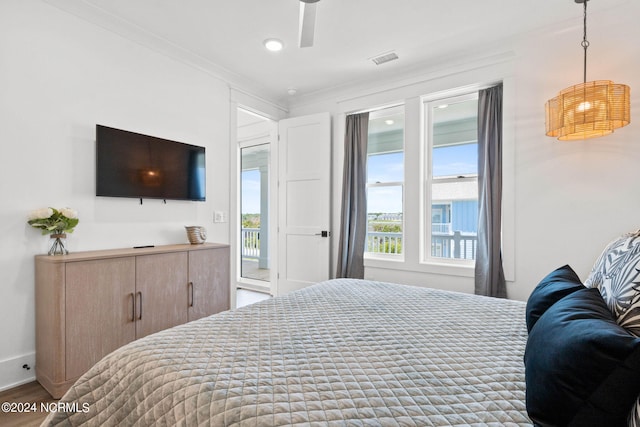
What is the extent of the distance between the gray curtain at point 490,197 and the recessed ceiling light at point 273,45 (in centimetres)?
208

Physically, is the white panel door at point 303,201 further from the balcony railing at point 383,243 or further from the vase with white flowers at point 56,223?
the vase with white flowers at point 56,223

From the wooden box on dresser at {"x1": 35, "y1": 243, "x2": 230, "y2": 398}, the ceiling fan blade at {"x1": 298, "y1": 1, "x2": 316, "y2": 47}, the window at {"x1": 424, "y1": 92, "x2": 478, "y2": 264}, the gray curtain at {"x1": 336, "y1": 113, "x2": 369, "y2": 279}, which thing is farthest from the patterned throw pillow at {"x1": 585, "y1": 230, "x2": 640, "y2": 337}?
the wooden box on dresser at {"x1": 35, "y1": 243, "x2": 230, "y2": 398}

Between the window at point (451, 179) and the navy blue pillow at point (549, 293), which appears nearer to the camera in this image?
the navy blue pillow at point (549, 293)

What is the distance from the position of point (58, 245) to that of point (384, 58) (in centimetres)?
334

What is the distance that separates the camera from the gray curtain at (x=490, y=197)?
2.93 metres

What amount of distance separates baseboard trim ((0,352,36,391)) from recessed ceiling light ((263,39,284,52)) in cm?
313

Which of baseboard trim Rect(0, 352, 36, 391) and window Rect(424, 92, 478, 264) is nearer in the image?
baseboard trim Rect(0, 352, 36, 391)

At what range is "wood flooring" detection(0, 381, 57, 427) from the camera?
1.77m

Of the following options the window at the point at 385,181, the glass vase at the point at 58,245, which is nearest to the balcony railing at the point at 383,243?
the window at the point at 385,181

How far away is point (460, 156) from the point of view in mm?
3320

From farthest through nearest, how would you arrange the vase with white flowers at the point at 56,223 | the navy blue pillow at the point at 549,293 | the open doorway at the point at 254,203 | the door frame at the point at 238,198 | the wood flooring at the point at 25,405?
the open doorway at the point at 254,203 → the door frame at the point at 238,198 → the vase with white flowers at the point at 56,223 → the wood flooring at the point at 25,405 → the navy blue pillow at the point at 549,293

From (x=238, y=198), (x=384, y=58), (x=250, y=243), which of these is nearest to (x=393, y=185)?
(x=384, y=58)

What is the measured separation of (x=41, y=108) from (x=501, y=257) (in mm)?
4016

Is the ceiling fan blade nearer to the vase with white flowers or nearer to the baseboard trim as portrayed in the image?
the vase with white flowers
